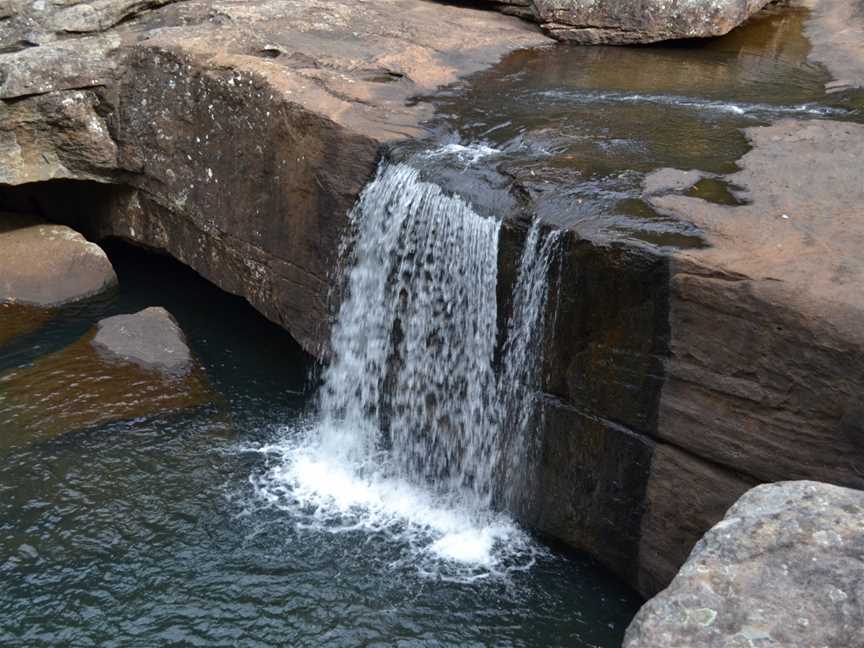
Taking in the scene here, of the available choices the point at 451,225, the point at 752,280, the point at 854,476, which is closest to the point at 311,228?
the point at 451,225

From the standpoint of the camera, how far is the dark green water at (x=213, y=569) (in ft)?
17.1

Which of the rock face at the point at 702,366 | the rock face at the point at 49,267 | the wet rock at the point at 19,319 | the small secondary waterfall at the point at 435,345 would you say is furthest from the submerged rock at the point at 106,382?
the rock face at the point at 702,366

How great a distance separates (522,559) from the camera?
18.9ft

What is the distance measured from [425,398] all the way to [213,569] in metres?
1.74

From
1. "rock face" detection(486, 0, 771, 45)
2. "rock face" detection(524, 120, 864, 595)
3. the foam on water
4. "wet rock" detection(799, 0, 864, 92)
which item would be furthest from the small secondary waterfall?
"rock face" detection(486, 0, 771, 45)

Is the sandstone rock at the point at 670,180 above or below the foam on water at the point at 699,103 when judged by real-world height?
below

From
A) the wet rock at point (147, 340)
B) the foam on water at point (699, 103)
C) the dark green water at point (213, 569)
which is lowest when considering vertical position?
the dark green water at point (213, 569)

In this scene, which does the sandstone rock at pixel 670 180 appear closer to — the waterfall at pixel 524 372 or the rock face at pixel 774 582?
the waterfall at pixel 524 372

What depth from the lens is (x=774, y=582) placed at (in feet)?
10.3

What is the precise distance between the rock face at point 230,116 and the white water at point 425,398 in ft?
1.63

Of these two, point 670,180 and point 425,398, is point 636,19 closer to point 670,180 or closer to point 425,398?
point 670,180

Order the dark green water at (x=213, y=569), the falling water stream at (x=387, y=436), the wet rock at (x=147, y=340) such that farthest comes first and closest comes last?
the wet rock at (x=147, y=340), the falling water stream at (x=387, y=436), the dark green water at (x=213, y=569)

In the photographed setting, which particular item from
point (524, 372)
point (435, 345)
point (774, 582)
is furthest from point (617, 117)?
point (774, 582)

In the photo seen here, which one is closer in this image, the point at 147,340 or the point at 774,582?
the point at 774,582
